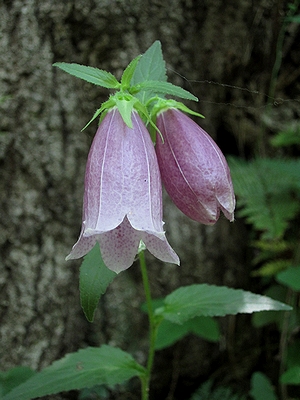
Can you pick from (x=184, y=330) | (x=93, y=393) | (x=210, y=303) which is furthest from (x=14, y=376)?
(x=210, y=303)

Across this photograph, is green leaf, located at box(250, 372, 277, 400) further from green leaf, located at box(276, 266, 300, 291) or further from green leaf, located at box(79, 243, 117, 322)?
green leaf, located at box(79, 243, 117, 322)

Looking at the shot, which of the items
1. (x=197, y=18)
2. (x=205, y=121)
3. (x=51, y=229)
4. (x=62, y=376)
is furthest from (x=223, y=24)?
(x=62, y=376)

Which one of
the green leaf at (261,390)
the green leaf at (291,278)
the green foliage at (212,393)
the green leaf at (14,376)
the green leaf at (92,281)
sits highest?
the green leaf at (92,281)

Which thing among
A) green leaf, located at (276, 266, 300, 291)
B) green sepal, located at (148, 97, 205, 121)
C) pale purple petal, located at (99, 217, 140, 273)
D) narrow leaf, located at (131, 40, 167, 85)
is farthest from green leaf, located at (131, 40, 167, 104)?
green leaf, located at (276, 266, 300, 291)

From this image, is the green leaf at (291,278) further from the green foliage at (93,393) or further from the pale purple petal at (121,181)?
the pale purple petal at (121,181)

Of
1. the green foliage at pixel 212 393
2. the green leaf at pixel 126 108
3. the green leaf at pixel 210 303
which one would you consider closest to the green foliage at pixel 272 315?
the green foliage at pixel 212 393
